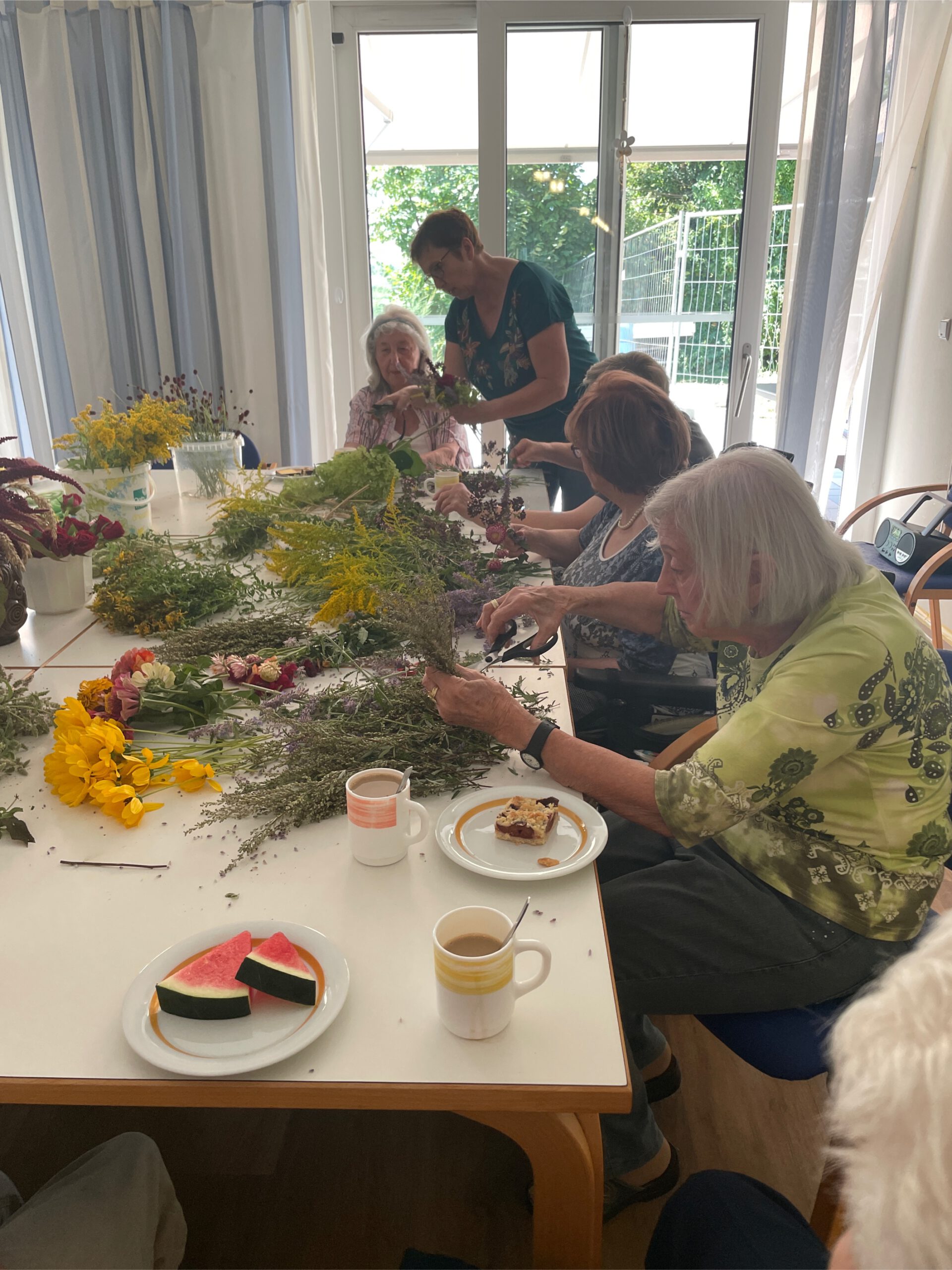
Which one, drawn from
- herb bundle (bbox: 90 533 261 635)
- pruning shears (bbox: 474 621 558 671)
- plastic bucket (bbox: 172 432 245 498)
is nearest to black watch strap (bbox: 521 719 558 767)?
pruning shears (bbox: 474 621 558 671)

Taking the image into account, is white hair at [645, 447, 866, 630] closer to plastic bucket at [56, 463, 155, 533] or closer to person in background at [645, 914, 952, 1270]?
person in background at [645, 914, 952, 1270]

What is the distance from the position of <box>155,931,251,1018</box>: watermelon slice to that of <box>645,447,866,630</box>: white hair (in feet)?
2.95

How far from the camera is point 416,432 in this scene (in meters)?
4.04

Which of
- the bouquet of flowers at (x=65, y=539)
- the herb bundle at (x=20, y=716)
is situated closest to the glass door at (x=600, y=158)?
the bouquet of flowers at (x=65, y=539)

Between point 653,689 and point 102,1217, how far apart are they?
4.52 feet

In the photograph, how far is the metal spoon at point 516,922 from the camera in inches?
38.3

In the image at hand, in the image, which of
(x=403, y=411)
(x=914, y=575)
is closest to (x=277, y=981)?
(x=403, y=411)

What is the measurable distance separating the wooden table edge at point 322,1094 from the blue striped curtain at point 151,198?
15.3 feet

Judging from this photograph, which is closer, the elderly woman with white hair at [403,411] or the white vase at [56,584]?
the white vase at [56,584]

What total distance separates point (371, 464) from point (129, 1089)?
230 cm

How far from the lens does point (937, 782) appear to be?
1.39 metres

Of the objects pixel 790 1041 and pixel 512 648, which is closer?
pixel 790 1041

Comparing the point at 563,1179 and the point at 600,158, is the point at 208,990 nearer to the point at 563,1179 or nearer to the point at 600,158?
the point at 563,1179

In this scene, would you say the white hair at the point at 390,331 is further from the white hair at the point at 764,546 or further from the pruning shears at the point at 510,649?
the white hair at the point at 764,546
